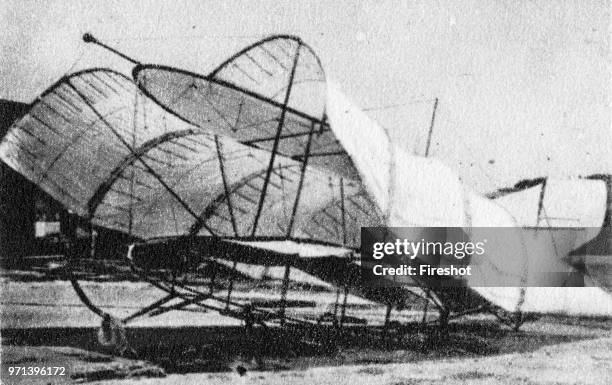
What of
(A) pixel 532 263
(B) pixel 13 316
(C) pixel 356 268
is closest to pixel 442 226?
(C) pixel 356 268

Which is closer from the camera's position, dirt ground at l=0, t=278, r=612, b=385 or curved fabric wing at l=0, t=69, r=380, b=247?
dirt ground at l=0, t=278, r=612, b=385

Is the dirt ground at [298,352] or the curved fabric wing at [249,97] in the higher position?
the curved fabric wing at [249,97]

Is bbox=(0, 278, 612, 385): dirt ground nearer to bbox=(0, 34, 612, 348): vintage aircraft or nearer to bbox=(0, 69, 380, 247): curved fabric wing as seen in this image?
bbox=(0, 34, 612, 348): vintage aircraft

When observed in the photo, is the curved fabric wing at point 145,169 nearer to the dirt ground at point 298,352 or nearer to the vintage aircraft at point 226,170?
the vintage aircraft at point 226,170

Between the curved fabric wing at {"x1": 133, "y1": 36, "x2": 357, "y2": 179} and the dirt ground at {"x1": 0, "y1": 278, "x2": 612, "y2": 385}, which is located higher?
the curved fabric wing at {"x1": 133, "y1": 36, "x2": 357, "y2": 179}

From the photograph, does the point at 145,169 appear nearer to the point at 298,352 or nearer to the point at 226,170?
the point at 226,170

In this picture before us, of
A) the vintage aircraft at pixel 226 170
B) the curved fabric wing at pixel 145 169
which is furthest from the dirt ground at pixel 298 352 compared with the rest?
the curved fabric wing at pixel 145 169

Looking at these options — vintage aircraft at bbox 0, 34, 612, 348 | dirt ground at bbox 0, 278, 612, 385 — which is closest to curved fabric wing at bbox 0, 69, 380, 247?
vintage aircraft at bbox 0, 34, 612, 348
